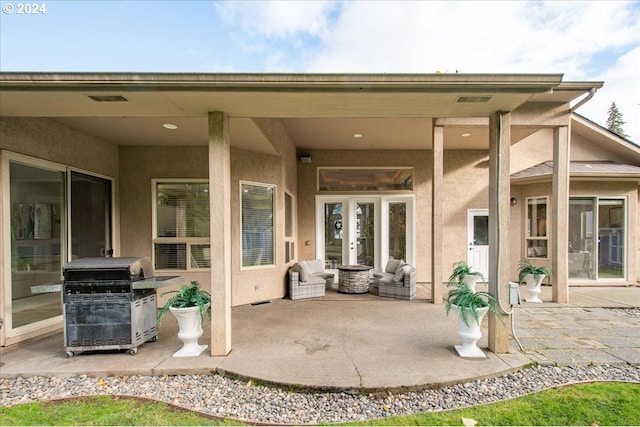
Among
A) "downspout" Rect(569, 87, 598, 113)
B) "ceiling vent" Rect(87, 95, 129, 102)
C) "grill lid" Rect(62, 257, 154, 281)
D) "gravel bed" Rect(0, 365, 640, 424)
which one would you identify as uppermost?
"downspout" Rect(569, 87, 598, 113)

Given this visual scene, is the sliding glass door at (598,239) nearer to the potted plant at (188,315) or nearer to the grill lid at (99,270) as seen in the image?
the potted plant at (188,315)

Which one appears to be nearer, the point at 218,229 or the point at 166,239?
the point at 218,229

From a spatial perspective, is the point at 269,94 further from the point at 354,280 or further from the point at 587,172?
the point at 587,172

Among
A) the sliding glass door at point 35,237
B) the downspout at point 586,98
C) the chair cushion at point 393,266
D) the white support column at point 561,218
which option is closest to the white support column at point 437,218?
the chair cushion at point 393,266

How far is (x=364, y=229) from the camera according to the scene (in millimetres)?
8141

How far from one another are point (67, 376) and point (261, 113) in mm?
3370

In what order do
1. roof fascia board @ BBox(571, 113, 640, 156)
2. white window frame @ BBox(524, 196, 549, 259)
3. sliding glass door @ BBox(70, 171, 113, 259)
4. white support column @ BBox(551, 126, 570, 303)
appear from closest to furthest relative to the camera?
1. sliding glass door @ BBox(70, 171, 113, 259)
2. white support column @ BBox(551, 126, 570, 303)
3. white window frame @ BBox(524, 196, 549, 259)
4. roof fascia board @ BBox(571, 113, 640, 156)

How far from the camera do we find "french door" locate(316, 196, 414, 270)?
8070 millimetres

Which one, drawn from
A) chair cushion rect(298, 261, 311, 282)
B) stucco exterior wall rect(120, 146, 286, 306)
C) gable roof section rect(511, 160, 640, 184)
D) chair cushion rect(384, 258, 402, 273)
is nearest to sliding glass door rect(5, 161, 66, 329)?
stucco exterior wall rect(120, 146, 286, 306)

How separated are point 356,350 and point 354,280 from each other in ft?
10.7

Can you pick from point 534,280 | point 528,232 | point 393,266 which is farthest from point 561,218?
point 393,266

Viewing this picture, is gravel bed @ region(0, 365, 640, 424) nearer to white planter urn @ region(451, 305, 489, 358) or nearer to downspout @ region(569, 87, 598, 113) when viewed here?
white planter urn @ region(451, 305, 489, 358)

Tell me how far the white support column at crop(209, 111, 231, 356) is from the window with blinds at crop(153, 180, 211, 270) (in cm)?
252

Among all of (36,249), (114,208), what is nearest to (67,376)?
(36,249)
